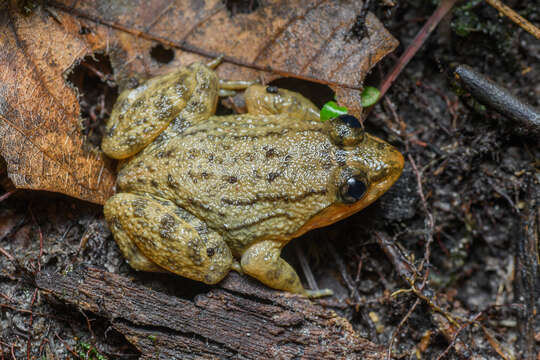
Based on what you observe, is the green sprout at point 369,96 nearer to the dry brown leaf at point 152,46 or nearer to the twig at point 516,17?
the dry brown leaf at point 152,46

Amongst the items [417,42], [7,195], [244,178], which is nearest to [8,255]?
[7,195]

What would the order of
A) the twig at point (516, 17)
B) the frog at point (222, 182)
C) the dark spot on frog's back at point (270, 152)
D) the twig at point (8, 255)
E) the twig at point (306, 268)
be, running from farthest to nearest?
the twig at point (306, 268)
the twig at point (516, 17)
the twig at point (8, 255)
the dark spot on frog's back at point (270, 152)
the frog at point (222, 182)

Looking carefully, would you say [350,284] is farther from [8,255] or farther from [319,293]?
[8,255]

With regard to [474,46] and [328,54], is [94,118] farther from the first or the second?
[474,46]

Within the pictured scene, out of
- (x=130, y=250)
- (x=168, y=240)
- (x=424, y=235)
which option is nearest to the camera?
(x=168, y=240)

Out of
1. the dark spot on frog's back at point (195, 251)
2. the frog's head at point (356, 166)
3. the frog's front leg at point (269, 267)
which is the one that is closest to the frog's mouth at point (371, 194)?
the frog's head at point (356, 166)

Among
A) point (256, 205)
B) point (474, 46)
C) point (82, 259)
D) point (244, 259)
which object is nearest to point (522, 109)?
point (474, 46)

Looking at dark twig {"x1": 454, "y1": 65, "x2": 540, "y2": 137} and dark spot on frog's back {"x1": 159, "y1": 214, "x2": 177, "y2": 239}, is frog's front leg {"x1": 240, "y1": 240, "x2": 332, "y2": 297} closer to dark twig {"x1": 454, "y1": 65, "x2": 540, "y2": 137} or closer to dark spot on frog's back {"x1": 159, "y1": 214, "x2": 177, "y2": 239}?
dark spot on frog's back {"x1": 159, "y1": 214, "x2": 177, "y2": 239}
